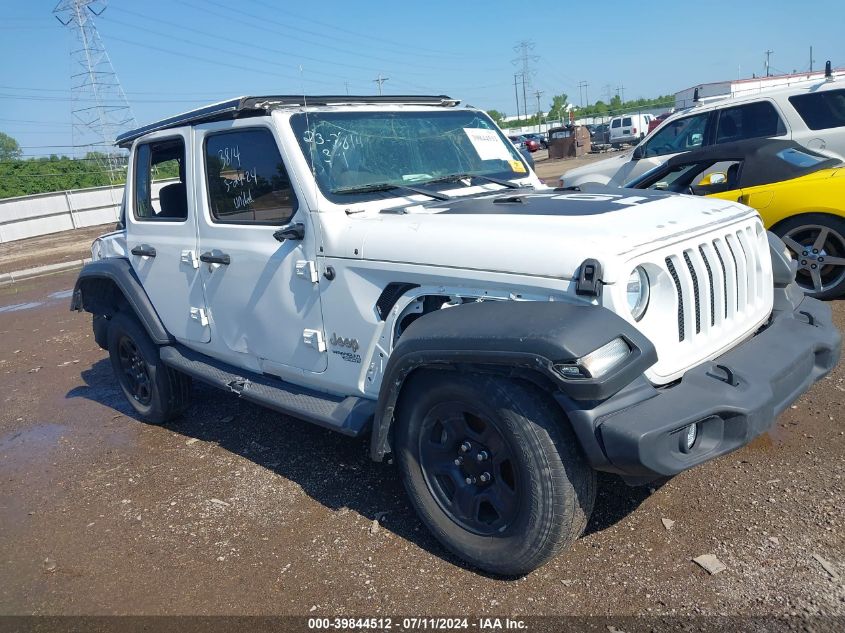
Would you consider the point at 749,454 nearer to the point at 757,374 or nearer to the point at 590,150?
the point at 757,374

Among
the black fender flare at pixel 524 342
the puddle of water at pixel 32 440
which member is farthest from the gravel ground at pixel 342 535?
the black fender flare at pixel 524 342

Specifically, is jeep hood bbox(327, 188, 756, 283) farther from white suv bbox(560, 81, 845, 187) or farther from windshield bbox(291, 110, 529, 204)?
white suv bbox(560, 81, 845, 187)

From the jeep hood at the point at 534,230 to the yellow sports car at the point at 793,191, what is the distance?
111 inches

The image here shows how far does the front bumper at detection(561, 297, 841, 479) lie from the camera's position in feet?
8.02

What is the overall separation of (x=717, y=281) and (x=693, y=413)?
29.8 inches

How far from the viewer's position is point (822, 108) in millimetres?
8094

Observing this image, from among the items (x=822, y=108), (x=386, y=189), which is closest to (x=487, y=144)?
(x=386, y=189)

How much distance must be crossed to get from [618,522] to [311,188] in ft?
7.29

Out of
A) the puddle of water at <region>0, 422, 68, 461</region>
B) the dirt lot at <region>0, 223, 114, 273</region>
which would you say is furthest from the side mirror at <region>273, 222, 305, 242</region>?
the dirt lot at <region>0, 223, 114, 273</region>

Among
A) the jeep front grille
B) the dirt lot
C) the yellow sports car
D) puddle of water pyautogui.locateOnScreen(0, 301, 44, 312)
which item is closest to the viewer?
the jeep front grille

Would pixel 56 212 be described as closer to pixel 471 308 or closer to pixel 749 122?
pixel 749 122

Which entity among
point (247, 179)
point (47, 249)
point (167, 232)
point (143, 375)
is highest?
point (247, 179)

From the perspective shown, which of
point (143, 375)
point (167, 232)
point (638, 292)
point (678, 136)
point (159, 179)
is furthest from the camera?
point (678, 136)

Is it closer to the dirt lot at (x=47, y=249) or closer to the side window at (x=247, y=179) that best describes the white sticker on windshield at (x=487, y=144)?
the side window at (x=247, y=179)
